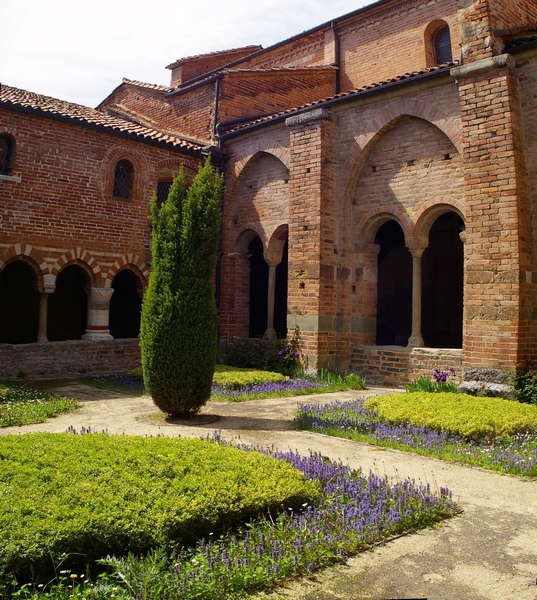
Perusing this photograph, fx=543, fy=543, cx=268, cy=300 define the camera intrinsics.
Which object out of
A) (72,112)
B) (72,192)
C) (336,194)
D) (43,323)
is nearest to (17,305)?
(43,323)

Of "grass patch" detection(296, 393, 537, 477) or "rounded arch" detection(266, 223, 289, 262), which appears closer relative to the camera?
"grass patch" detection(296, 393, 537, 477)

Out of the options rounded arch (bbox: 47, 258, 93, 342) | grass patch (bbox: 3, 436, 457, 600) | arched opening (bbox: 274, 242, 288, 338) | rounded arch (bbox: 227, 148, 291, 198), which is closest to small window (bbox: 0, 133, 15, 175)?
rounded arch (bbox: 47, 258, 93, 342)

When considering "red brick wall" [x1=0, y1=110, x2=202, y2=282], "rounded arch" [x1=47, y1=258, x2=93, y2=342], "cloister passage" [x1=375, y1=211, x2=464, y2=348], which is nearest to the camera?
"red brick wall" [x1=0, y1=110, x2=202, y2=282]

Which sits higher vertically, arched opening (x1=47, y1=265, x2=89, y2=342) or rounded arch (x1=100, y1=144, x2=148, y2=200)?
rounded arch (x1=100, y1=144, x2=148, y2=200)

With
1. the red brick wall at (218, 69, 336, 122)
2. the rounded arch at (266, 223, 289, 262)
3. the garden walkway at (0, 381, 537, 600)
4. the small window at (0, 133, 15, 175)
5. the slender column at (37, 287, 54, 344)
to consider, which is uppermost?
the red brick wall at (218, 69, 336, 122)

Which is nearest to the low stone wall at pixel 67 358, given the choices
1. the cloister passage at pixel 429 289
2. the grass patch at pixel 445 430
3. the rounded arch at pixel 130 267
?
the rounded arch at pixel 130 267

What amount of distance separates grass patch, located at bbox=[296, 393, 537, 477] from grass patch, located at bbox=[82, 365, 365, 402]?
2.14 m

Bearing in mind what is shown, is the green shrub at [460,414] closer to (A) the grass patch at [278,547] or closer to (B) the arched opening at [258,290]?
(A) the grass patch at [278,547]

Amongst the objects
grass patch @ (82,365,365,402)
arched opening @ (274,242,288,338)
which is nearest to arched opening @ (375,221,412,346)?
arched opening @ (274,242,288,338)

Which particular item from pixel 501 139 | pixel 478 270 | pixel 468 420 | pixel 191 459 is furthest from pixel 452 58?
pixel 191 459

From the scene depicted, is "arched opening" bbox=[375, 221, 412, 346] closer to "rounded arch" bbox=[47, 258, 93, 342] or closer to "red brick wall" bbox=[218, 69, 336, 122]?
"red brick wall" bbox=[218, 69, 336, 122]

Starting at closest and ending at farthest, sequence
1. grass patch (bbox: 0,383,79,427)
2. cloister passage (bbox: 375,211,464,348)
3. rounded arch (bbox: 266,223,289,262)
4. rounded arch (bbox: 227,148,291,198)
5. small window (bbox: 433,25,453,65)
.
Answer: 1. grass patch (bbox: 0,383,79,427)
2. rounded arch (bbox: 227,148,291,198)
3. rounded arch (bbox: 266,223,289,262)
4. small window (bbox: 433,25,453,65)
5. cloister passage (bbox: 375,211,464,348)

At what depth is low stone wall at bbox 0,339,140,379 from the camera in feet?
37.9

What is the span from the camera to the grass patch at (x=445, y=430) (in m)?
5.58
